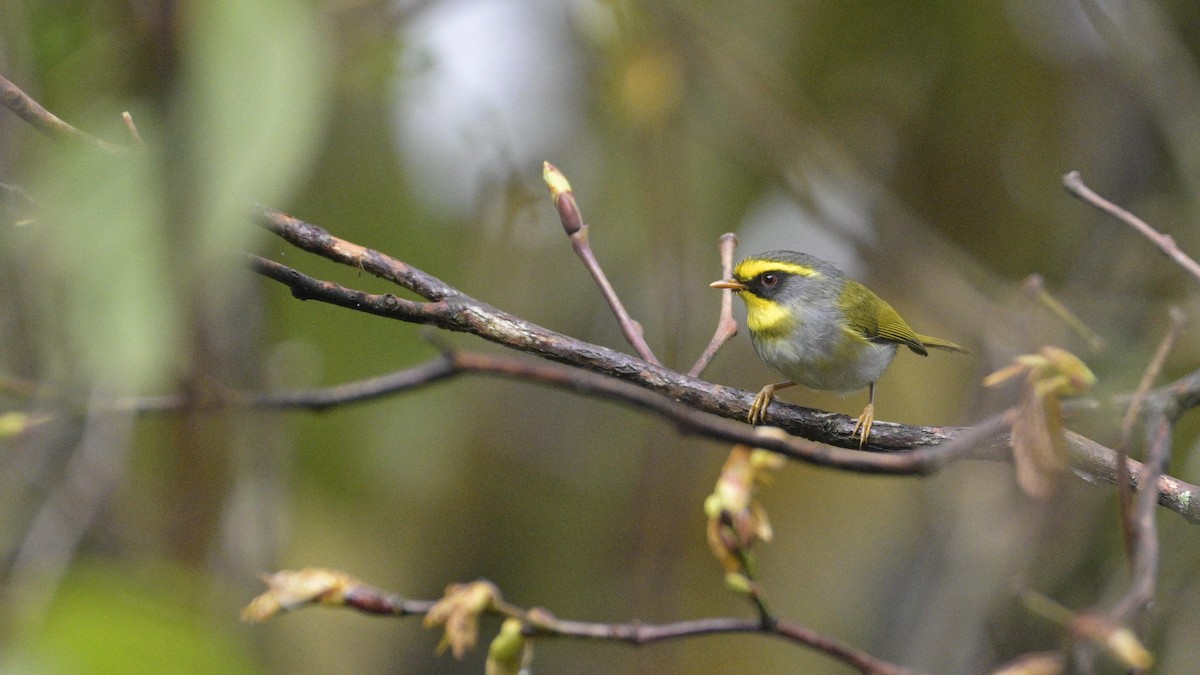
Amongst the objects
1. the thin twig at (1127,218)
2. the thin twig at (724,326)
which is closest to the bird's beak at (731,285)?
the thin twig at (724,326)

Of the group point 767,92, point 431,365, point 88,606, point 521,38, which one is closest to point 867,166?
point 767,92

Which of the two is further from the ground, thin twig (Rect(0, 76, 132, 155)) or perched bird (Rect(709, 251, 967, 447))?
perched bird (Rect(709, 251, 967, 447))

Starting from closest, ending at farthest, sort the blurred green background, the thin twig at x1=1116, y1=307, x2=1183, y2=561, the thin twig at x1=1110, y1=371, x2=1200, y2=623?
the thin twig at x1=1110, y1=371, x2=1200, y2=623 → the thin twig at x1=1116, y1=307, x2=1183, y2=561 → the blurred green background

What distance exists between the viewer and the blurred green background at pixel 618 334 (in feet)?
6.75

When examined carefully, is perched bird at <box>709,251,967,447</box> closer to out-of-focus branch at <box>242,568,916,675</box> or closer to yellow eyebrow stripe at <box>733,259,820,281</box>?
yellow eyebrow stripe at <box>733,259,820,281</box>

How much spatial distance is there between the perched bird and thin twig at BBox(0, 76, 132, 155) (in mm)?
1460

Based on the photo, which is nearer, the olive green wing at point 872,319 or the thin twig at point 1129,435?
the thin twig at point 1129,435

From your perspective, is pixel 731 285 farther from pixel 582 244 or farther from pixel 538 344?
pixel 538 344

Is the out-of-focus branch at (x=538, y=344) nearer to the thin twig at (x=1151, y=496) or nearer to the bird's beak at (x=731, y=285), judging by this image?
the thin twig at (x=1151, y=496)

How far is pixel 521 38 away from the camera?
404 cm

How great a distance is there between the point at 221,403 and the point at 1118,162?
11.7 feet

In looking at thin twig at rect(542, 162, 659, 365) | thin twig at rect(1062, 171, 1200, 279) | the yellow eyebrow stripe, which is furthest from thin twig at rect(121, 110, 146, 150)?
the yellow eyebrow stripe

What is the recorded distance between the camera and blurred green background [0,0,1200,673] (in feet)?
6.75

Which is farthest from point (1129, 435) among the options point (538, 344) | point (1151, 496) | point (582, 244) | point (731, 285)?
point (731, 285)
